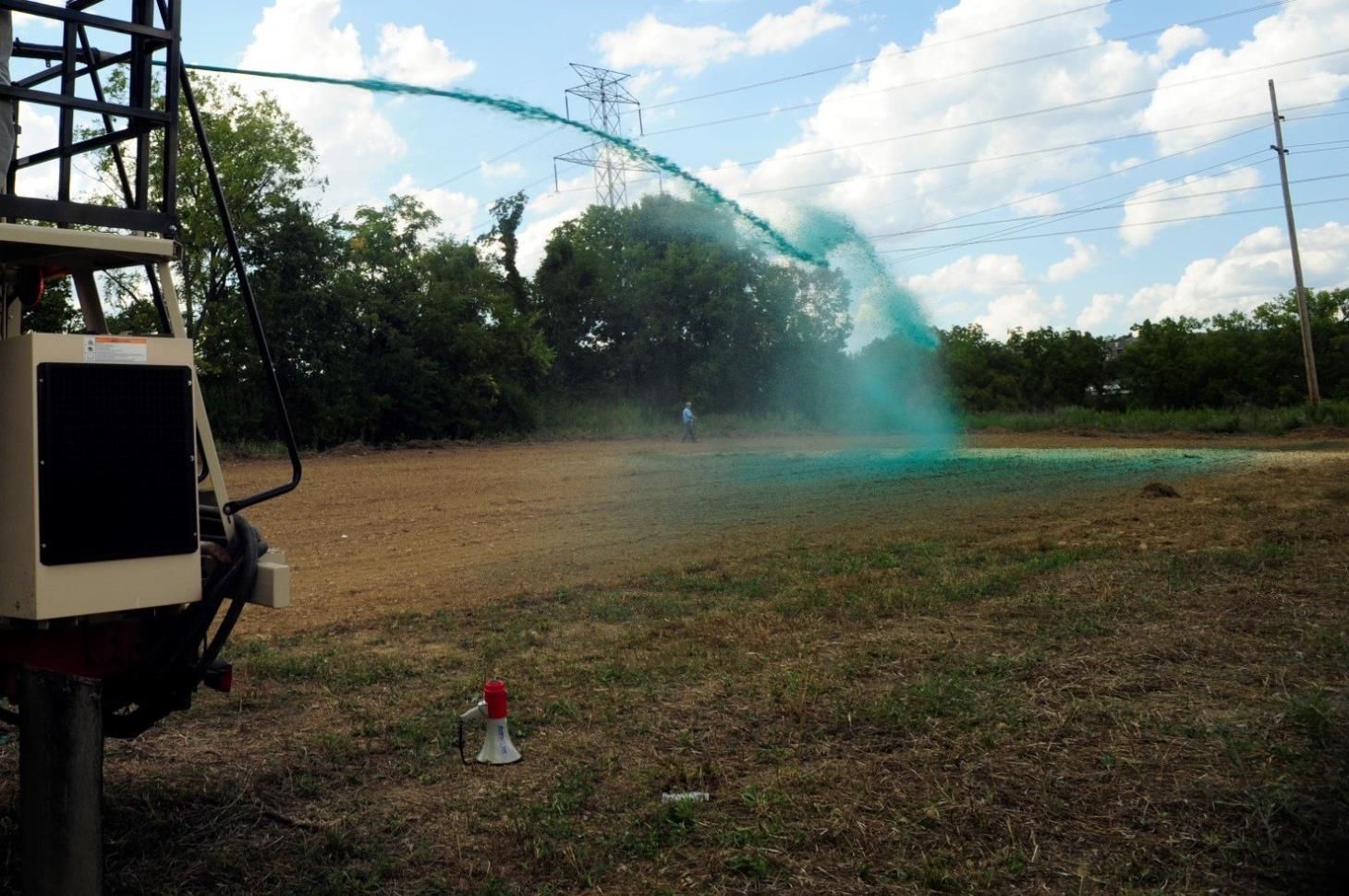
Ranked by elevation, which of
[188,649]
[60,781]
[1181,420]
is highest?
[1181,420]

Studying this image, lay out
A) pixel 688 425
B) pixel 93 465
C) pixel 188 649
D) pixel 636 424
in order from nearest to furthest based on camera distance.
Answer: pixel 93 465 < pixel 188 649 < pixel 688 425 < pixel 636 424

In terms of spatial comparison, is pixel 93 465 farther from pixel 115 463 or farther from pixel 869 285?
pixel 869 285

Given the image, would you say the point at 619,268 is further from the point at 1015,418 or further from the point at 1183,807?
the point at 1183,807

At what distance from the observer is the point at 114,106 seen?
436cm

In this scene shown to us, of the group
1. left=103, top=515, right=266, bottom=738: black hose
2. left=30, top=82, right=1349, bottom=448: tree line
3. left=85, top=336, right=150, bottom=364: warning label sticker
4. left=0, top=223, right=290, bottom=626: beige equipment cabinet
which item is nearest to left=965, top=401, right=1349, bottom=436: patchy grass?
left=30, top=82, right=1349, bottom=448: tree line

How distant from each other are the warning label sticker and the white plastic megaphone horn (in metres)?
2.82

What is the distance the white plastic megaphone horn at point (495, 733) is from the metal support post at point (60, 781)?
8.09ft

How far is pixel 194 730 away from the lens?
23.4 feet

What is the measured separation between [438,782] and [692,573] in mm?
6563

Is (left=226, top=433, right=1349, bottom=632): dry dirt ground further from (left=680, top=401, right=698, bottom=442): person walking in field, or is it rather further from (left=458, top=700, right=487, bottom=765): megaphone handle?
(left=680, top=401, right=698, bottom=442): person walking in field

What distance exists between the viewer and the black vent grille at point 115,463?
4082 millimetres

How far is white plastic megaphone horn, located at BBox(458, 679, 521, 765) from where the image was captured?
637 centimetres

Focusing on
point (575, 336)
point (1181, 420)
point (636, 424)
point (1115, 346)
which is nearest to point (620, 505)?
point (636, 424)

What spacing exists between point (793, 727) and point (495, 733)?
169 cm
